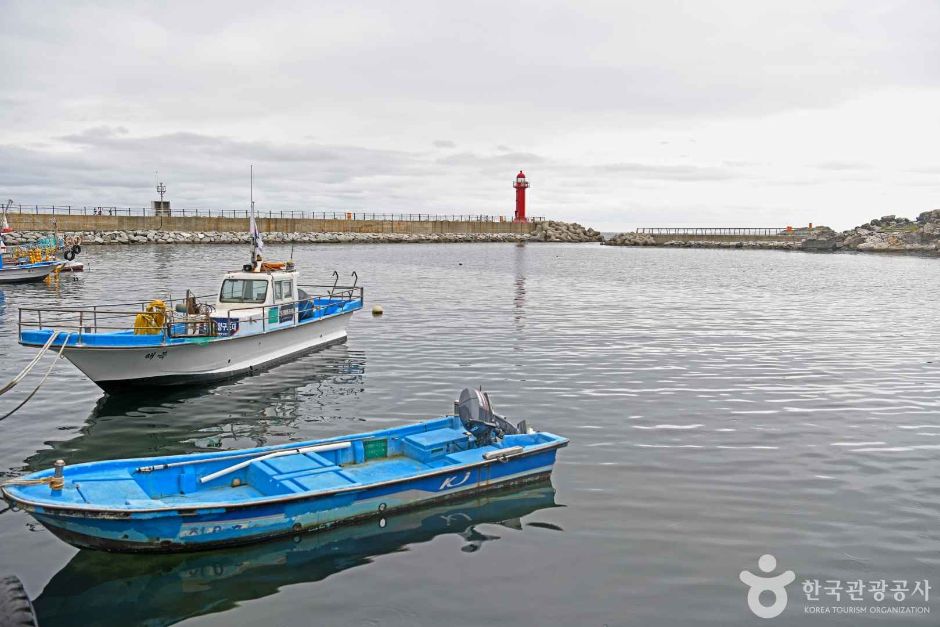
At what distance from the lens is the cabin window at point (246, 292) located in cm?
2306

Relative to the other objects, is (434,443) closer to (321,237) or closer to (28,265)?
(28,265)

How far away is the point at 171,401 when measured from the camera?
749 inches

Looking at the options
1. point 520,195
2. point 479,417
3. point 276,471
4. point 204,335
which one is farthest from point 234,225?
point 276,471

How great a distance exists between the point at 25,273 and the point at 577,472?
1782 inches

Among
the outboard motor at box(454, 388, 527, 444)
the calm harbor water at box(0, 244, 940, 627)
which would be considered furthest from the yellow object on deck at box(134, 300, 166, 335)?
the outboard motor at box(454, 388, 527, 444)

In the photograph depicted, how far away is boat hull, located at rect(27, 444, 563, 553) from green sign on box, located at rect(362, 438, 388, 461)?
1.65 meters

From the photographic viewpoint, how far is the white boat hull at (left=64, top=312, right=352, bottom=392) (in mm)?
18438

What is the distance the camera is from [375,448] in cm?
1324

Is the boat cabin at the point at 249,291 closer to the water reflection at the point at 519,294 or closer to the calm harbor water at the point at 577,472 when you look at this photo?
the calm harbor water at the point at 577,472

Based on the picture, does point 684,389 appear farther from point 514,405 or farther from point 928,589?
point 928,589

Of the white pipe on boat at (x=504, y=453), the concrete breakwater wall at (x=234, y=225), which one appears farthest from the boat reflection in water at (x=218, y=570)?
the concrete breakwater wall at (x=234, y=225)

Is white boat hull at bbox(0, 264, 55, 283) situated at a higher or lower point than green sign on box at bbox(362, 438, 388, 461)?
Result: higher

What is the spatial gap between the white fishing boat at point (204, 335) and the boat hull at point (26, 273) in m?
30.1

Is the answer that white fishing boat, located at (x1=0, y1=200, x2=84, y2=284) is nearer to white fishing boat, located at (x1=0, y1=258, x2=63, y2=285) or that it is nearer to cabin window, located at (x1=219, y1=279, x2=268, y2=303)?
white fishing boat, located at (x1=0, y1=258, x2=63, y2=285)
